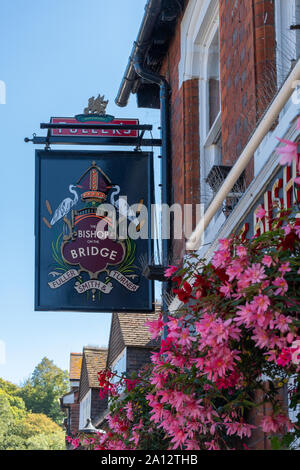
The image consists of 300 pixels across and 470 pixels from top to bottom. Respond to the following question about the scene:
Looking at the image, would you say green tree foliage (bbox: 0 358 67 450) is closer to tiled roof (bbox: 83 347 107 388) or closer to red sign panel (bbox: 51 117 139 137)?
tiled roof (bbox: 83 347 107 388)

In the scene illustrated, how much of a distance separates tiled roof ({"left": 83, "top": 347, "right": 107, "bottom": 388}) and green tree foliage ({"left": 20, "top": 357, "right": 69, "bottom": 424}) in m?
87.7

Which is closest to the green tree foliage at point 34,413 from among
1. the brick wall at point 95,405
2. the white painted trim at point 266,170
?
the brick wall at point 95,405

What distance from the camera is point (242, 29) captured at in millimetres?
7676

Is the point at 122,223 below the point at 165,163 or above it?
below

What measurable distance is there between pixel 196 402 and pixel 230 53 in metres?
4.50

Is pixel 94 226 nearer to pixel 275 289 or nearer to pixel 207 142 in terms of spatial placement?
pixel 207 142

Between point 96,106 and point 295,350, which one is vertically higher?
point 96,106

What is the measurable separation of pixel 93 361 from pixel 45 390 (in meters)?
93.9

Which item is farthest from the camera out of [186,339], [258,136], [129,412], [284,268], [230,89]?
[230,89]

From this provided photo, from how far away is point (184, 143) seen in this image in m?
10.1

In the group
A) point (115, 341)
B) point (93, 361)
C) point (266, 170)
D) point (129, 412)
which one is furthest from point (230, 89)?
point (93, 361)

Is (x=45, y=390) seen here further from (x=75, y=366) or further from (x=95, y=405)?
(x=95, y=405)

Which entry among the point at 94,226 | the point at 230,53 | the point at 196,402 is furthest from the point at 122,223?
the point at 196,402

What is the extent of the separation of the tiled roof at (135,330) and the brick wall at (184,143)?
9.25 metres
